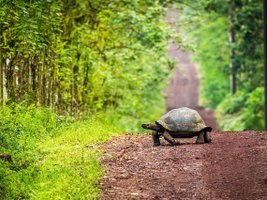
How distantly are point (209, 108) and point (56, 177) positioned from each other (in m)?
38.5

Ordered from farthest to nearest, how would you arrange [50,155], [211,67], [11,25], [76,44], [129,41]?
[211,67], [129,41], [76,44], [11,25], [50,155]

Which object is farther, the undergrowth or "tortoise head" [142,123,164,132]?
"tortoise head" [142,123,164,132]

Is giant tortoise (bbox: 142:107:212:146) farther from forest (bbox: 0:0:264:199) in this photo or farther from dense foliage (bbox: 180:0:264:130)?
dense foliage (bbox: 180:0:264:130)

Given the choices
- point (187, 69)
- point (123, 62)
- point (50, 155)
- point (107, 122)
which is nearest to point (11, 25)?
point (107, 122)

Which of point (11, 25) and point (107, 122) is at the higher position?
point (11, 25)

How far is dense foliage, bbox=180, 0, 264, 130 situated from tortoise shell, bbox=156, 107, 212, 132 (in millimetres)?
13771

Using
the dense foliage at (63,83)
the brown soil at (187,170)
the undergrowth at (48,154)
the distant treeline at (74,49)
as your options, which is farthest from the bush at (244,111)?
the brown soil at (187,170)

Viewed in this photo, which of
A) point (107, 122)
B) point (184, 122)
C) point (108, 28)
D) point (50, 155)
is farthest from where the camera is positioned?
point (108, 28)

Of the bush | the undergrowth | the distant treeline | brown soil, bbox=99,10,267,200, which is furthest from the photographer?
the bush

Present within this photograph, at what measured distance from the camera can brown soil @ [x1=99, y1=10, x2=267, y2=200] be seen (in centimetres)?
1016

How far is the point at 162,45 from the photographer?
2377 centimetres

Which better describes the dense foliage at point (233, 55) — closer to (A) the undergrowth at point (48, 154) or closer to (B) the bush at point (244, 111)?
(B) the bush at point (244, 111)

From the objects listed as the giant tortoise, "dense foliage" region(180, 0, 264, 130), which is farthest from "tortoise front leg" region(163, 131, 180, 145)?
"dense foliage" region(180, 0, 264, 130)

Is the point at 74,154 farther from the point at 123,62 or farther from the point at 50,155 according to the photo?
the point at 123,62
